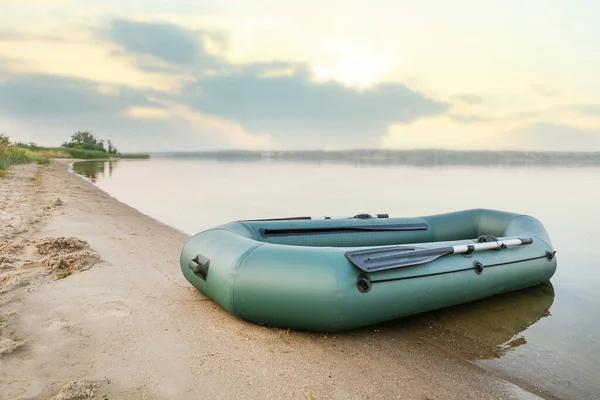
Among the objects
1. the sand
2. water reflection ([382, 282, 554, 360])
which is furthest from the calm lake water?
the sand

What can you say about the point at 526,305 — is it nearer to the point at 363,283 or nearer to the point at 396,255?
the point at 396,255

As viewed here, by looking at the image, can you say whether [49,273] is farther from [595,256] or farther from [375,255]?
[595,256]

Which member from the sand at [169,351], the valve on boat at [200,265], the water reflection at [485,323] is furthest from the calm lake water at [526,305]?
the valve on boat at [200,265]

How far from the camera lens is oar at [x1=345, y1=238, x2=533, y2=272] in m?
3.11

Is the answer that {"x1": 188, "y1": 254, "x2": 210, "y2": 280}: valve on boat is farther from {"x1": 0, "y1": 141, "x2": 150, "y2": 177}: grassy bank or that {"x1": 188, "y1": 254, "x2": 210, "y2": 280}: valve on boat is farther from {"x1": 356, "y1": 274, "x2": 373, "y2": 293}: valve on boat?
{"x1": 0, "y1": 141, "x2": 150, "y2": 177}: grassy bank

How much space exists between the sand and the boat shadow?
0.26ft

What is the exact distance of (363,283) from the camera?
304 centimetres

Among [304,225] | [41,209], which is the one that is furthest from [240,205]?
[304,225]

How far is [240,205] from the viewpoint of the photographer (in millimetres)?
12391

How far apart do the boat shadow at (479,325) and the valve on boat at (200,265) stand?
54.9 inches

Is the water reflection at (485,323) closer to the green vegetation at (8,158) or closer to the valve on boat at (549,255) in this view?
the valve on boat at (549,255)

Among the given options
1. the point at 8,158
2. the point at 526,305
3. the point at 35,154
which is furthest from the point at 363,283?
the point at 35,154

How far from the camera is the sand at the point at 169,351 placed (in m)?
2.29

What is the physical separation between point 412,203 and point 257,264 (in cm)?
1142
